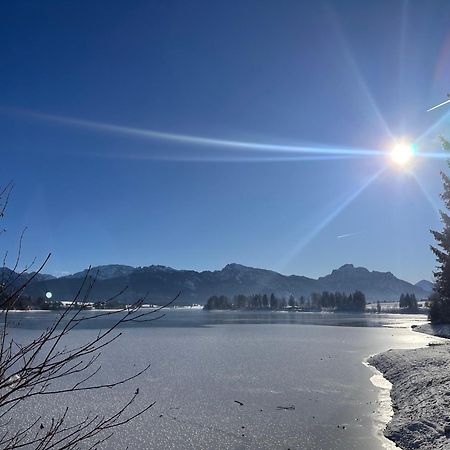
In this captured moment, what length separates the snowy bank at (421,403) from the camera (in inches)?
717

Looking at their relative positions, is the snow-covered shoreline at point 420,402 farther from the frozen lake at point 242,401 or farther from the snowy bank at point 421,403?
the frozen lake at point 242,401

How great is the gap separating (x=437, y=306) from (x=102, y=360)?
7476 cm

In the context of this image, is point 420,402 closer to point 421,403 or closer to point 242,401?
point 421,403

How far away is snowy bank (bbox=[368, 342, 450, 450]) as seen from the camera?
1820 centimetres

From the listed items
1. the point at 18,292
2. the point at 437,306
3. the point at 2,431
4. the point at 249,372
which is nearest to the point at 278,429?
the point at 2,431

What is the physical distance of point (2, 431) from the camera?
822 inches

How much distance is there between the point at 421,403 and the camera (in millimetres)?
22328

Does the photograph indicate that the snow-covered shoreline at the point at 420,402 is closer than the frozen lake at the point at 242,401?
Yes

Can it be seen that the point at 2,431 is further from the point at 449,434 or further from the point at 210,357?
the point at 210,357

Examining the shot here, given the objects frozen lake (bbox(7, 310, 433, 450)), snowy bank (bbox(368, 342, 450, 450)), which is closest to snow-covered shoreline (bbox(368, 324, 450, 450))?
snowy bank (bbox(368, 342, 450, 450))

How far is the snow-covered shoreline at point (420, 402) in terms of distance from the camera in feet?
59.8

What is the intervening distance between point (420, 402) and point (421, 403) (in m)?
0.33

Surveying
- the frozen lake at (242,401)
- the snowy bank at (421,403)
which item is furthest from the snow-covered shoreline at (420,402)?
the frozen lake at (242,401)

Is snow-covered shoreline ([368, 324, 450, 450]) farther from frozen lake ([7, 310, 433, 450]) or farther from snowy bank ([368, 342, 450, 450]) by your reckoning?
frozen lake ([7, 310, 433, 450])
